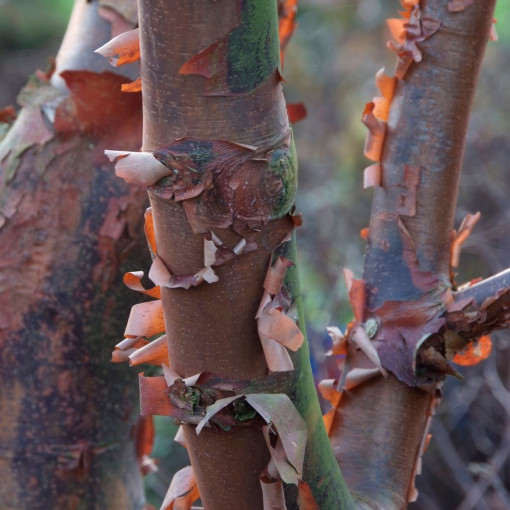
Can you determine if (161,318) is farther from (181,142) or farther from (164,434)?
(164,434)

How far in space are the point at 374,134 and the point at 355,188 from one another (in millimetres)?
2231

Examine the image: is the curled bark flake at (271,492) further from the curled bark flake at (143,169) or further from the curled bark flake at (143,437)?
the curled bark flake at (143,437)

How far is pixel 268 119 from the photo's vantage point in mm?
377

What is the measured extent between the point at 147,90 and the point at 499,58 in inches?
107

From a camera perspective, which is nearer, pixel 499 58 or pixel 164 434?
pixel 164 434

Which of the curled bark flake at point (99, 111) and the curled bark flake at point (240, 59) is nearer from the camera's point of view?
the curled bark flake at point (240, 59)

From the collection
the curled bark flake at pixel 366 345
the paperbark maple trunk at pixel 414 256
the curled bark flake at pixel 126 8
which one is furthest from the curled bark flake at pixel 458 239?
the curled bark flake at pixel 126 8

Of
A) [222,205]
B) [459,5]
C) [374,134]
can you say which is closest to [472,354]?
[374,134]

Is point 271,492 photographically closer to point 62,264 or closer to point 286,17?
point 62,264

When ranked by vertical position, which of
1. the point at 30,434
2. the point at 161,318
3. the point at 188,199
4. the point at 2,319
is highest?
the point at 188,199

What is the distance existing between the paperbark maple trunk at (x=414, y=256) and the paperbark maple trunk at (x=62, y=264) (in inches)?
10.1

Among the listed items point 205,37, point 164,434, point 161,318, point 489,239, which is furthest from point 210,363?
point 489,239

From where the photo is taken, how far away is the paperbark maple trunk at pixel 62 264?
712mm

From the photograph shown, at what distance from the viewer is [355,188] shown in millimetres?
2932
